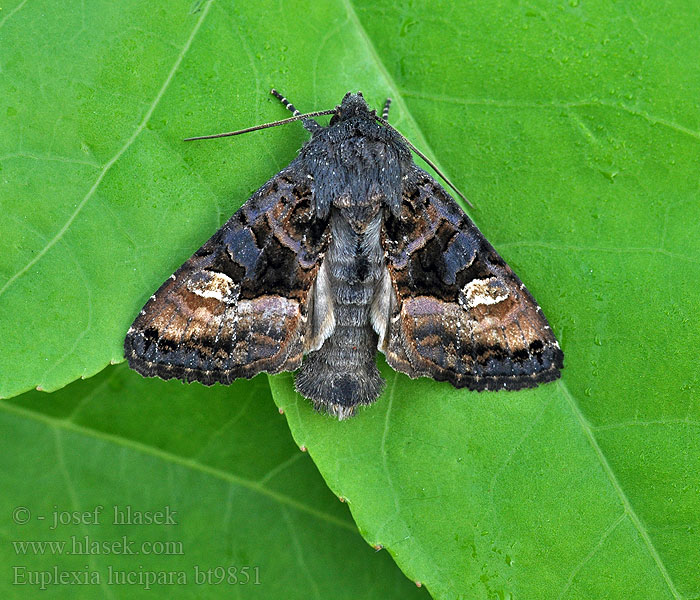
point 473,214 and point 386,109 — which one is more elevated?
point 386,109

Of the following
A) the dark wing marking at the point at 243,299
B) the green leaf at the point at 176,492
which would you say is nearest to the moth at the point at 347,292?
the dark wing marking at the point at 243,299

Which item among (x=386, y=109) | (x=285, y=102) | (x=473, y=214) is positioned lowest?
(x=473, y=214)

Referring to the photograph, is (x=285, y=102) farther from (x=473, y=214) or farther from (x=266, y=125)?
(x=473, y=214)

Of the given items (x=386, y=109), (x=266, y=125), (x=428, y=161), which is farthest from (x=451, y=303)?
(x=266, y=125)

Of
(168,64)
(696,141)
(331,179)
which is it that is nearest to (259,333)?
(331,179)

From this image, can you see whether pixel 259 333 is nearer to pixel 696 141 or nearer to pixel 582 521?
pixel 582 521

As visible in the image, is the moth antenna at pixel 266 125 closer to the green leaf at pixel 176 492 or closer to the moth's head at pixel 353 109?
the moth's head at pixel 353 109
